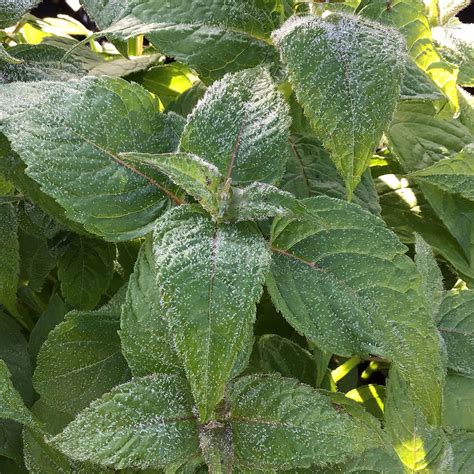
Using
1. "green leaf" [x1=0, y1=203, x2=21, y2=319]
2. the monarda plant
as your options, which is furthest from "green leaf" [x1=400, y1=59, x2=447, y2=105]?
"green leaf" [x1=0, y1=203, x2=21, y2=319]

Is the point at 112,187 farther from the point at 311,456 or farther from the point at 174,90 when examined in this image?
the point at 174,90

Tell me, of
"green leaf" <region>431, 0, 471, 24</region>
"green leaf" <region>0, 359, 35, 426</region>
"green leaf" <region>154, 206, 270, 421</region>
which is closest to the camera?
"green leaf" <region>154, 206, 270, 421</region>

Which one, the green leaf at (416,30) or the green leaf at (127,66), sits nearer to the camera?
the green leaf at (416,30)

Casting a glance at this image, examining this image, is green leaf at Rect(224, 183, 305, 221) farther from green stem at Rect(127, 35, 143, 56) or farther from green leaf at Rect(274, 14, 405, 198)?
green stem at Rect(127, 35, 143, 56)

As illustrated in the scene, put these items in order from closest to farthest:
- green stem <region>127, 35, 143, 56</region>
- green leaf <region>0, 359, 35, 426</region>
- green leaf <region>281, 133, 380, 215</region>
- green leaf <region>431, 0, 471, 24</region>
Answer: green leaf <region>0, 359, 35, 426</region>
green leaf <region>281, 133, 380, 215</region>
green leaf <region>431, 0, 471, 24</region>
green stem <region>127, 35, 143, 56</region>

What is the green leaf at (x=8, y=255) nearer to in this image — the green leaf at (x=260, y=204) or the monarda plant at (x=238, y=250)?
the monarda plant at (x=238, y=250)

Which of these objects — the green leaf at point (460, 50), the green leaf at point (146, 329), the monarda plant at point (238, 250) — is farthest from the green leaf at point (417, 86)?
the green leaf at point (146, 329)
